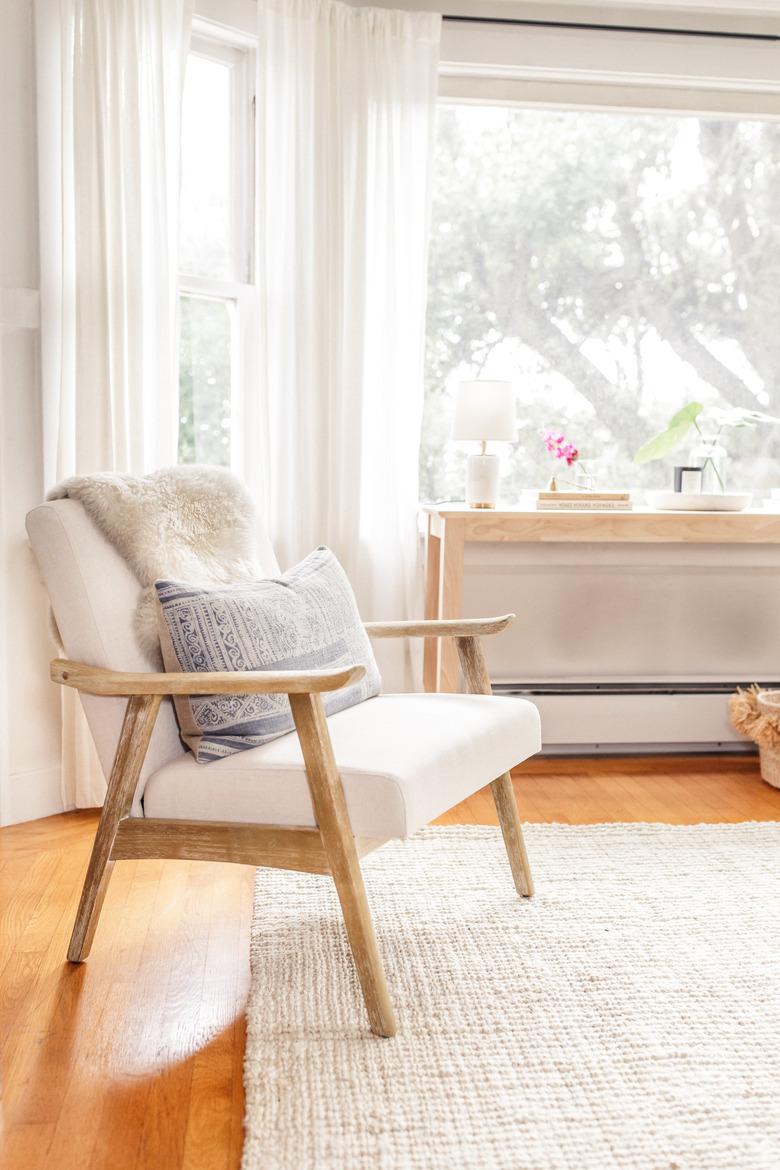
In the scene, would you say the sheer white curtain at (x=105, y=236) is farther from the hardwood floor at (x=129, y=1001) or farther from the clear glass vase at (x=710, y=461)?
the clear glass vase at (x=710, y=461)

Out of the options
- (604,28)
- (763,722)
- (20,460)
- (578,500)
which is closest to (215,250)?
(20,460)

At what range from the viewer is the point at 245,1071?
162cm

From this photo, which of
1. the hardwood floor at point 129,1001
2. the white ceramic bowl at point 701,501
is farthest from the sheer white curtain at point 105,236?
the white ceramic bowl at point 701,501

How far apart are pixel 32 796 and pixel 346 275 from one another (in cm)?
175

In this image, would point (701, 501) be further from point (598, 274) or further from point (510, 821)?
point (510, 821)

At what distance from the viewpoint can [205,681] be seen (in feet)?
5.82

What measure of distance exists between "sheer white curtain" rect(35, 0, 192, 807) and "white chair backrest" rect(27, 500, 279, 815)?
0.81 metres

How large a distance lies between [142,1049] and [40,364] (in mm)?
1773

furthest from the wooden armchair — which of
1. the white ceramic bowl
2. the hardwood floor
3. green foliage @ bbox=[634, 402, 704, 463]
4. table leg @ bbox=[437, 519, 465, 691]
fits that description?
green foliage @ bbox=[634, 402, 704, 463]

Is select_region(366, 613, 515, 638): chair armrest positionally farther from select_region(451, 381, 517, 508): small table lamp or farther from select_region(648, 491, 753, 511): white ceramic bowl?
select_region(648, 491, 753, 511): white ceramic bowl

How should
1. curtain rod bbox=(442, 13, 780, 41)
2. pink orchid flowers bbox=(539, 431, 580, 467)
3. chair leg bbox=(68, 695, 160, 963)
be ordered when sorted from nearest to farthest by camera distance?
chair leg bbox=(68, 695, 160, 963) → curtain rod bbox=(442, 13, 780, 41) → pink orchid flowers bbox=(539, 431, 580, 467)

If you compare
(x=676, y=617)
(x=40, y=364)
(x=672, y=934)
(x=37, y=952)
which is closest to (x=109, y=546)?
(x=37, y=952)

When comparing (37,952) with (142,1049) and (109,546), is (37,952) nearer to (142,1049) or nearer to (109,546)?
(142,1049)

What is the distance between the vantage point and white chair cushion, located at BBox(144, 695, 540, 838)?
171cm
